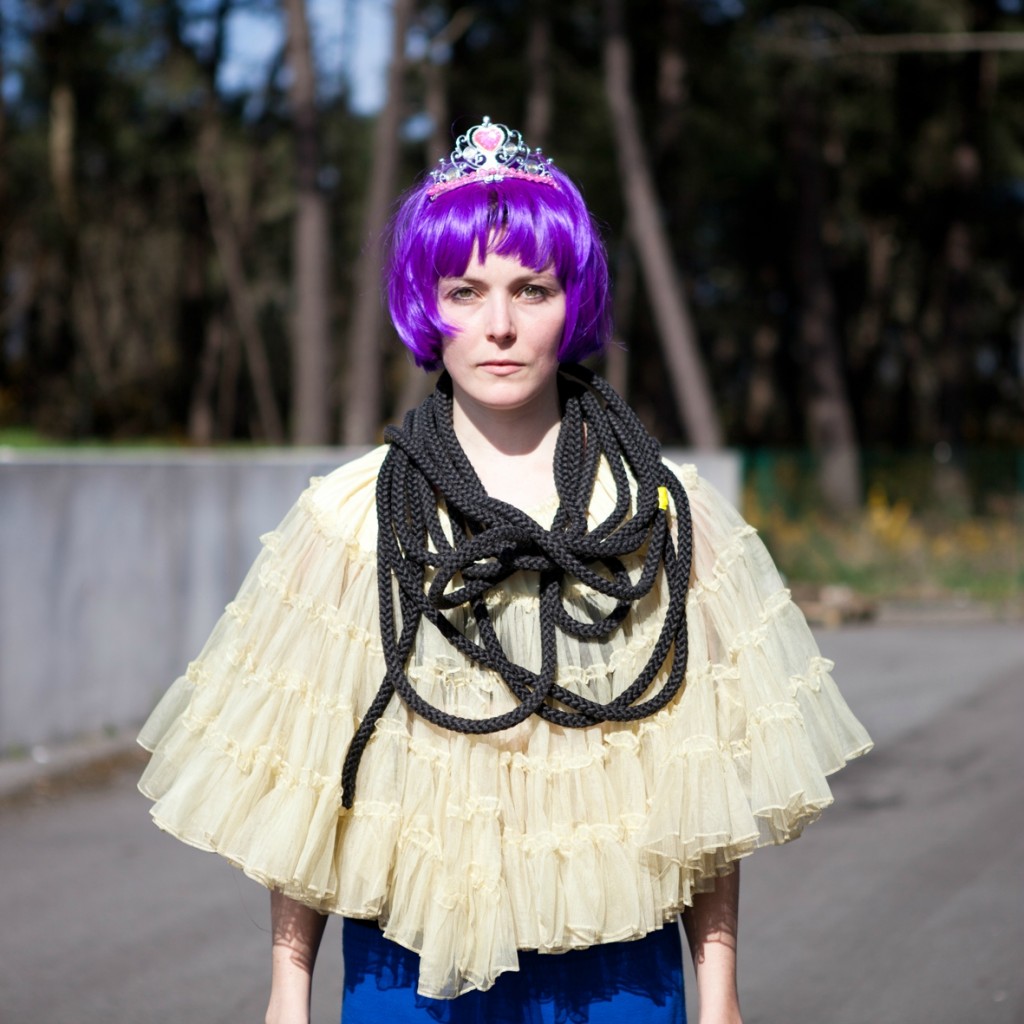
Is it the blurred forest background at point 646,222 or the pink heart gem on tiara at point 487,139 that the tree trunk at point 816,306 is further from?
the pink heart gem on tiara at point 487,139

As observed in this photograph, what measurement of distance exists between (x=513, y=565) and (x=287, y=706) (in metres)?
0.38

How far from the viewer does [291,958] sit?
2.11 metres

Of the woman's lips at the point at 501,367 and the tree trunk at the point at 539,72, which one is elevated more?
the tree trunk at the point at 539,72

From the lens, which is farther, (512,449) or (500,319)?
(512,449)

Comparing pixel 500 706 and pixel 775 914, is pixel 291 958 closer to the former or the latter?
pixel 500 706

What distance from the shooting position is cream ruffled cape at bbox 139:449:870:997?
2023 millimetres

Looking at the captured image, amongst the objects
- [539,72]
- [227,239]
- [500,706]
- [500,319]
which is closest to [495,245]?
[500,319]

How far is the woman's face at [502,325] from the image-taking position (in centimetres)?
211

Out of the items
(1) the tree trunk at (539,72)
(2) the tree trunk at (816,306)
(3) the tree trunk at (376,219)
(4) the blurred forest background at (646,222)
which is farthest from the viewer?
(1) the tree trunk at (539,72)

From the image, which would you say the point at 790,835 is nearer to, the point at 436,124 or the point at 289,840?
the point at 289,840

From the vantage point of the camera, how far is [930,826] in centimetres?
665

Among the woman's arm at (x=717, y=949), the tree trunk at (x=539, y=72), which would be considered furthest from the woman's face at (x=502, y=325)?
the tree trunk at (x=539, y=72)

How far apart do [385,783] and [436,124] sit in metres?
23.1

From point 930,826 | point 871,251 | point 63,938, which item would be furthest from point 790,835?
point 871,251
